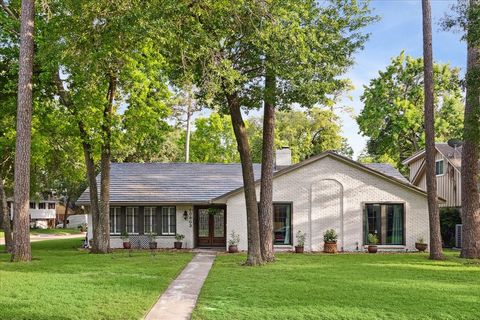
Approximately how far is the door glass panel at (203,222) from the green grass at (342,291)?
8.91m

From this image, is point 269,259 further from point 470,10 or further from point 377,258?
point 470,10

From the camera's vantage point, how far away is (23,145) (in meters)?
17.7

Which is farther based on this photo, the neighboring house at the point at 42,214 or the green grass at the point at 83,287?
the neighboring house at the point at 42,214

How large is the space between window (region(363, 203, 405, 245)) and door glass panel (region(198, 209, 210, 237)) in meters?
7.85

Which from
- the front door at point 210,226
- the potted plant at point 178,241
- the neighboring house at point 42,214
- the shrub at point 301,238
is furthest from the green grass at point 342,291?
the neighboring house at point 42,214

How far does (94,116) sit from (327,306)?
47.1 ft

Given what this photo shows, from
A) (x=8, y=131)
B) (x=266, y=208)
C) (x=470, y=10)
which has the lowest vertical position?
(x=266, y=208)

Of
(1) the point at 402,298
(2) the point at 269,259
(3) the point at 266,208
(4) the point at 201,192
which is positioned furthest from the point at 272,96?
(4) the point at 201,192

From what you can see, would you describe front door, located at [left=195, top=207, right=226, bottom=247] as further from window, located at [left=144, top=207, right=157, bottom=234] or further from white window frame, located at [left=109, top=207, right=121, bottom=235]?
white window frame, located at [left=109, top=207, right=121, bottom=235]

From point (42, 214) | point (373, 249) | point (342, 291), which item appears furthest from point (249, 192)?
point (42, 214)

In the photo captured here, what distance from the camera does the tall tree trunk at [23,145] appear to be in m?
17.5

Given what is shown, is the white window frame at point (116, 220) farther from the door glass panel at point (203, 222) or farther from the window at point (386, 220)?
the window at point (386, 220)

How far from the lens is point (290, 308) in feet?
30.2

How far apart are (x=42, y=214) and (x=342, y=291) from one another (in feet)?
196
